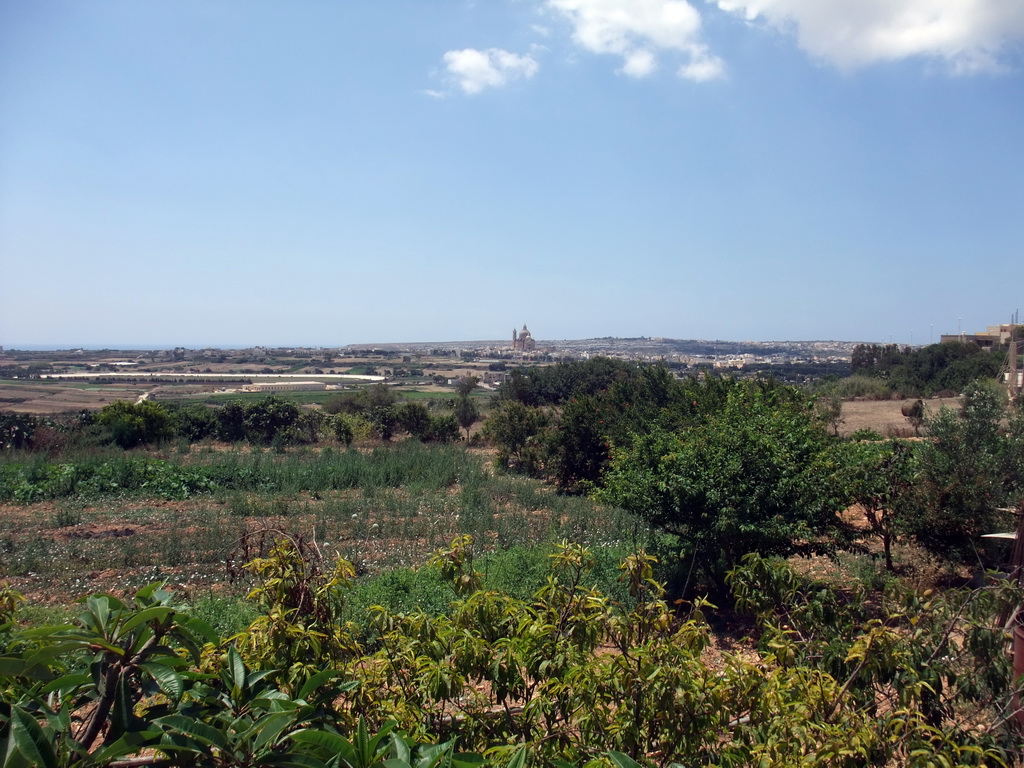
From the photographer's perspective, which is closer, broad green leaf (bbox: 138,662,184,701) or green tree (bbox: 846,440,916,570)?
broad green leaf (bbox: 138,662,184,701)

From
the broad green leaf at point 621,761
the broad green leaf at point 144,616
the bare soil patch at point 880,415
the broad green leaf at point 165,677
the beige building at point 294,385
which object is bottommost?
the beige building at point 294,385

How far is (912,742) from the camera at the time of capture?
1901 mm

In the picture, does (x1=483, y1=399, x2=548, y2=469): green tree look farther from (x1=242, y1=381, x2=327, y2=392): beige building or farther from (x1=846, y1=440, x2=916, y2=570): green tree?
(x1=242, y1=381, x2=327, y2=392): beige building

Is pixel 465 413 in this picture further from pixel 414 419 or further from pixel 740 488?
pixel 740 488

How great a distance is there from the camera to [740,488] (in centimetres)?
667

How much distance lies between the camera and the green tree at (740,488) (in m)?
6.65

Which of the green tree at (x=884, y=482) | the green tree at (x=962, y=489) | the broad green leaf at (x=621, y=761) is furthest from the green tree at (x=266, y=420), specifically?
the broad green leaf at (x=621, y=761)

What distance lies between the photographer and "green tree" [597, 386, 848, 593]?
665 centimetres

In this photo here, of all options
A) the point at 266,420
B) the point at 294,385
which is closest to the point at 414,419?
the point at 266,420

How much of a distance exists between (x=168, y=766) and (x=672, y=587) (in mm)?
6802

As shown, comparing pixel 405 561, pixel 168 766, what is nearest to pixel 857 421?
pixel 405 561

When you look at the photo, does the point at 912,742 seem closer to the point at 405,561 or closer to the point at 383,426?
the point at 405,561

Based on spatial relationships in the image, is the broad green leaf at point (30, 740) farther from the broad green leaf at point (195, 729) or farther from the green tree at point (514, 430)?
the green tree at point (514, 430)

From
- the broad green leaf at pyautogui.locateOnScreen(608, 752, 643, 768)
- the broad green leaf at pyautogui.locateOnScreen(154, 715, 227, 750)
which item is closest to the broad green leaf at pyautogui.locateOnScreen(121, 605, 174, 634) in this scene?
the broad green leaf at pyautogui.locateOnScreen(154, 715, 227, 750)
